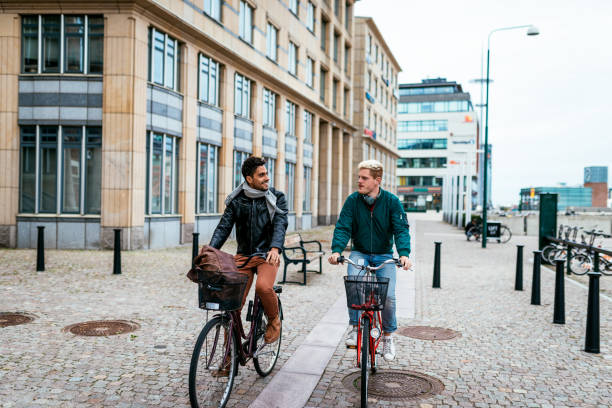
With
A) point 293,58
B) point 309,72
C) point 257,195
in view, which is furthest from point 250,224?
point 309,72

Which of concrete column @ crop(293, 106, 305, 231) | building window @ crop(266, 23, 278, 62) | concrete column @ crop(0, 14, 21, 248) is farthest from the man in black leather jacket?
concrete column @ crop(293, 106, 305, 231)

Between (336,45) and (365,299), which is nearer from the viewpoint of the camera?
(365,299)

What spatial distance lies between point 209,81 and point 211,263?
18.4 metres

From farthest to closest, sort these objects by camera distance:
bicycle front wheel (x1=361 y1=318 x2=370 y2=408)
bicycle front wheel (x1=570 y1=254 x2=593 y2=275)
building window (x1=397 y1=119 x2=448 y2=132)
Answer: building window (x1=397 y1=119 x2=448 y2=132) < bicycle front wheel (x1=570 y1=254 x2=593 y2=275) < bicycle front wheel (x1=361 y1=318 x2=370 y2=408)

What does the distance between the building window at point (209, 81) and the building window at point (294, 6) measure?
9670mm

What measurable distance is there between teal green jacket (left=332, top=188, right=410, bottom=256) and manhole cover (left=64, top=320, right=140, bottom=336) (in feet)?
10.4

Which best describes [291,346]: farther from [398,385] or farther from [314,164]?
[314,164]

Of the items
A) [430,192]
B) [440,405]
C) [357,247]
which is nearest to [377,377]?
[440,405]

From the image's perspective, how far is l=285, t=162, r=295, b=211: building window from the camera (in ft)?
100

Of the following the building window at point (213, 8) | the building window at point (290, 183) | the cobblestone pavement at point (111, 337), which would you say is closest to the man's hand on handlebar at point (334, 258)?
the cobblestone pavement at point (111, 337)

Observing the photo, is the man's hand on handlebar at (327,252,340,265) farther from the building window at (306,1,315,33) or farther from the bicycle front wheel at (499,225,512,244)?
the building window at (306,1,315,33)

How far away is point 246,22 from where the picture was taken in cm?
2431

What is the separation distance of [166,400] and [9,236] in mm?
14536

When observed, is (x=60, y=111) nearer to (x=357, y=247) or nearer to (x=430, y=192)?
(x=357, y=247)
